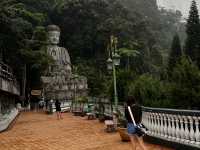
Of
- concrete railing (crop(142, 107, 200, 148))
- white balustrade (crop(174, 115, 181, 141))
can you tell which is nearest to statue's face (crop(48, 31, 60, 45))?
concrete railing (crop(142, 107, 200, 148))

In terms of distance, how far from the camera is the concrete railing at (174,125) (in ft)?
28.9

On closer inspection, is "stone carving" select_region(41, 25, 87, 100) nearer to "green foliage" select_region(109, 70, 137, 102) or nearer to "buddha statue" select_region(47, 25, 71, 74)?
"buddha statue" select_region(47, 25, 71, 74)

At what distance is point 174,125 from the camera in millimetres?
9961

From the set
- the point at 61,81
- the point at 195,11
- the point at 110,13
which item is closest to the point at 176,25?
the point at 110,13

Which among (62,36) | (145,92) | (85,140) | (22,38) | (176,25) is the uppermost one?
(176,25)

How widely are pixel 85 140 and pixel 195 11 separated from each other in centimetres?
4768

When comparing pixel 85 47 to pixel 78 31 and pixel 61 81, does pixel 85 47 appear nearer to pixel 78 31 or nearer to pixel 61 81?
pixel 78 31

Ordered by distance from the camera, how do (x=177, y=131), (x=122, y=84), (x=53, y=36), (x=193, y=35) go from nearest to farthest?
(x=177, y=131) → (x=122, y=84) → (x=193, y=35) → (x=53, y=36)

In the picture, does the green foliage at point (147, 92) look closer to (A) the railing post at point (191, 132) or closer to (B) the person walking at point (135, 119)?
(A) the railing post at point (191, 132)

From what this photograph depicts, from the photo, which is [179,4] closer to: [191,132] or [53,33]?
[53,33]

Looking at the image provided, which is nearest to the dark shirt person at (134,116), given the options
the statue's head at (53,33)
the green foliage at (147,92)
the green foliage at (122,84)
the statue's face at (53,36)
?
the green foliage at (147,92)

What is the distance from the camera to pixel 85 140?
13.5m

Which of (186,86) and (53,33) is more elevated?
(53,33)

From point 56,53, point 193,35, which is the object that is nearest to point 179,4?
point 193,35
